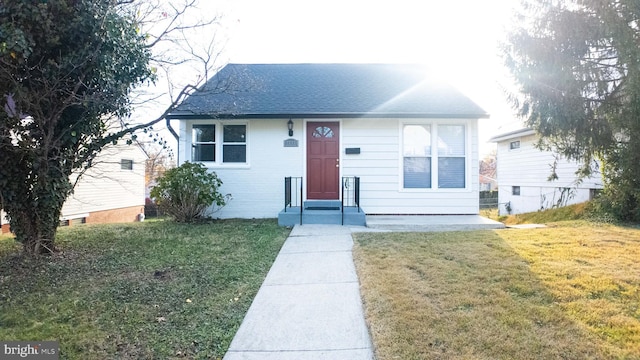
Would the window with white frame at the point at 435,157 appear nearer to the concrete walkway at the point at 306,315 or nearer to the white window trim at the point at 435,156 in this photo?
the white window trim at the point at 435,156

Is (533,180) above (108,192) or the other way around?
above

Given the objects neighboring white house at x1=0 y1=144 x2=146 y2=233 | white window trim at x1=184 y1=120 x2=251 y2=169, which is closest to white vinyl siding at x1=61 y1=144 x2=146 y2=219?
neighboring white house at x1=0 y1=144 x2=146 y2=233

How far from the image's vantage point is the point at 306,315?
3199 mm

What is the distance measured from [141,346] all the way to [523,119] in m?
7.14

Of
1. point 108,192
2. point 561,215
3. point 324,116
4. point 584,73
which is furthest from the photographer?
point 108,192

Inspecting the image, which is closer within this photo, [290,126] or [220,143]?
[290,126]

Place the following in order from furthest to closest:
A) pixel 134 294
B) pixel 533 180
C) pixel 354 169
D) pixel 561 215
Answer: pixel 533 180
pixel 561 215
pixel 354 169
pixel 134 294

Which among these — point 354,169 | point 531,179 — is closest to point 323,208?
point 354,169

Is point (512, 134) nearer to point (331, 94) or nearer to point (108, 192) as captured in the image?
point (331, 94)

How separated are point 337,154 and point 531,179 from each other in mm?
10665

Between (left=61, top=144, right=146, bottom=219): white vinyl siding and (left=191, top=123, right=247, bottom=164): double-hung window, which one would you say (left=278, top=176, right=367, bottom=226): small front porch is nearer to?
(left=191, top=123, right=247, bottom=164): double-hung window

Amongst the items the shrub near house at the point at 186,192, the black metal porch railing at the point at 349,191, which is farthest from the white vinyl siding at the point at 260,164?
the black metal porch railing at the point at 349,191

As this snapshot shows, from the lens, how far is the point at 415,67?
37.3 ft

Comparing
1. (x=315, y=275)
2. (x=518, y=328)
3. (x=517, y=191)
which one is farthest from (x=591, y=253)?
(x=517, y=191)
